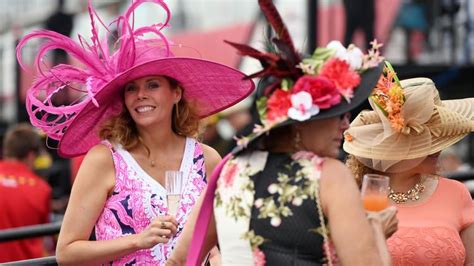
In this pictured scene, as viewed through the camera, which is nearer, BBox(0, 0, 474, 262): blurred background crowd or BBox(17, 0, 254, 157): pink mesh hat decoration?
BBox(17, 0, 254, 157): pink mesh hat decoration

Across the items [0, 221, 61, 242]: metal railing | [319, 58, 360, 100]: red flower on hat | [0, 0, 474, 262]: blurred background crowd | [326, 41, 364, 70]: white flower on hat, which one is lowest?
[0, 0, 474, 262]: blurred background crowd

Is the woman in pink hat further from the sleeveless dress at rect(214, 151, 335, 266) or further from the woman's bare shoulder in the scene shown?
the sleeveless dress at rect(214, 151, 335, 266)

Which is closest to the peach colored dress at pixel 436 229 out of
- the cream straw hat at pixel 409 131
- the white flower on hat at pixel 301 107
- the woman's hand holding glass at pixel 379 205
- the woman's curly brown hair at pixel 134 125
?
the cream straw hat at pixel 409 131

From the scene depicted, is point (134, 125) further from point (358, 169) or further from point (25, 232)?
point (25, 232)

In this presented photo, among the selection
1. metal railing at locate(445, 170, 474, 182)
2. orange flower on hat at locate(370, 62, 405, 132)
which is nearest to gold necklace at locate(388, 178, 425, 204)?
orange flower on hat at locate(370, 62, 405, 132)

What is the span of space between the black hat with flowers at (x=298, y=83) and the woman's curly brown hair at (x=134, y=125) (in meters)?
1.17

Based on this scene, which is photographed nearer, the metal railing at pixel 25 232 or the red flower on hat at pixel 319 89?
the red flower on hat at pixel 319 89

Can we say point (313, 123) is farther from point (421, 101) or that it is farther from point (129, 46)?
point (129, 46)

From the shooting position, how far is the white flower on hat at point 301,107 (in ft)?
9.45

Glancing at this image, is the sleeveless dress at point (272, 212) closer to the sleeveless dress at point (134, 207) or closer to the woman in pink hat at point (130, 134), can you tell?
the woman in pink hat at point (130, 134)

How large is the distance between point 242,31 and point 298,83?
8.53 meters

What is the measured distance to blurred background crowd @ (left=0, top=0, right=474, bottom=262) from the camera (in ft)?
35.3

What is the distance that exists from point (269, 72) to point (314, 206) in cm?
39

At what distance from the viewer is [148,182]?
4.00 m
